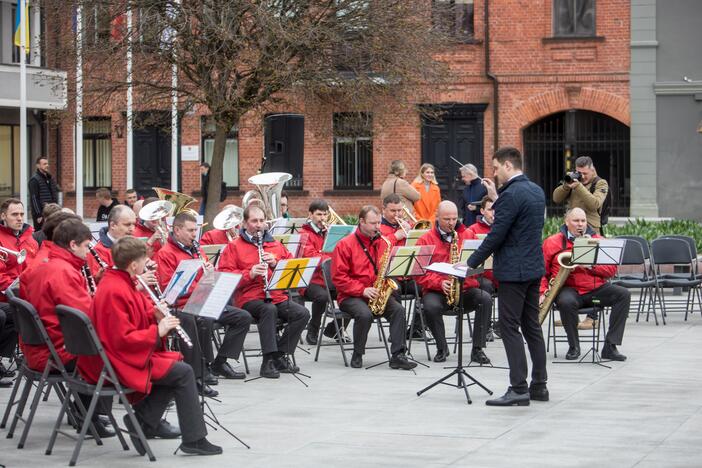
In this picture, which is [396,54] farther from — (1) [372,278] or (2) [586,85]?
(1) [372,278]

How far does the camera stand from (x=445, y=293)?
13.4m

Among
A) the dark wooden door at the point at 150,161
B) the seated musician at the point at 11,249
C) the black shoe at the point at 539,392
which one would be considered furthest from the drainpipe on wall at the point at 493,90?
the black shoe at the point at 539,392

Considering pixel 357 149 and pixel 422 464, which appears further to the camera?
pixel 357 149

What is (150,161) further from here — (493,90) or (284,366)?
(284,366)

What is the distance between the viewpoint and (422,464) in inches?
340

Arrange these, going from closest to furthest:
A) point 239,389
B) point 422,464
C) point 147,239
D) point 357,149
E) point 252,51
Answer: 1. point 422,464
2. point 239,389
3. point 147,239
4. point 252,51
5. point 357,149

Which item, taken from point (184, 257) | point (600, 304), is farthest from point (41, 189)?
point (600, 304)

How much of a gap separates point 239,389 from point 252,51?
12.7 m

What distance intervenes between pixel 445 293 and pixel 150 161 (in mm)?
24094

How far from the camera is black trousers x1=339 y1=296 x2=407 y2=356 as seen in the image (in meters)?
13.1

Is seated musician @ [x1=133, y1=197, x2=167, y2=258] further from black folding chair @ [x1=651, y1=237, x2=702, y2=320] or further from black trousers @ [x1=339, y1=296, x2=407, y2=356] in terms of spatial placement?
black folding chair @ [x1=651, y1=237, x2=702, y2=320]

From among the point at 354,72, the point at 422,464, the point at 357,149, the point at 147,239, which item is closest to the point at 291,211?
the point at 357,149

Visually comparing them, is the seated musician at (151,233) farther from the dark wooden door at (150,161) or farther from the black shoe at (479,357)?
the dark wooden door at (150,161)

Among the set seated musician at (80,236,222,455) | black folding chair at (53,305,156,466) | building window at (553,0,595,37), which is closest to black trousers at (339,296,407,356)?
seated musician at (80,236,222,455)
